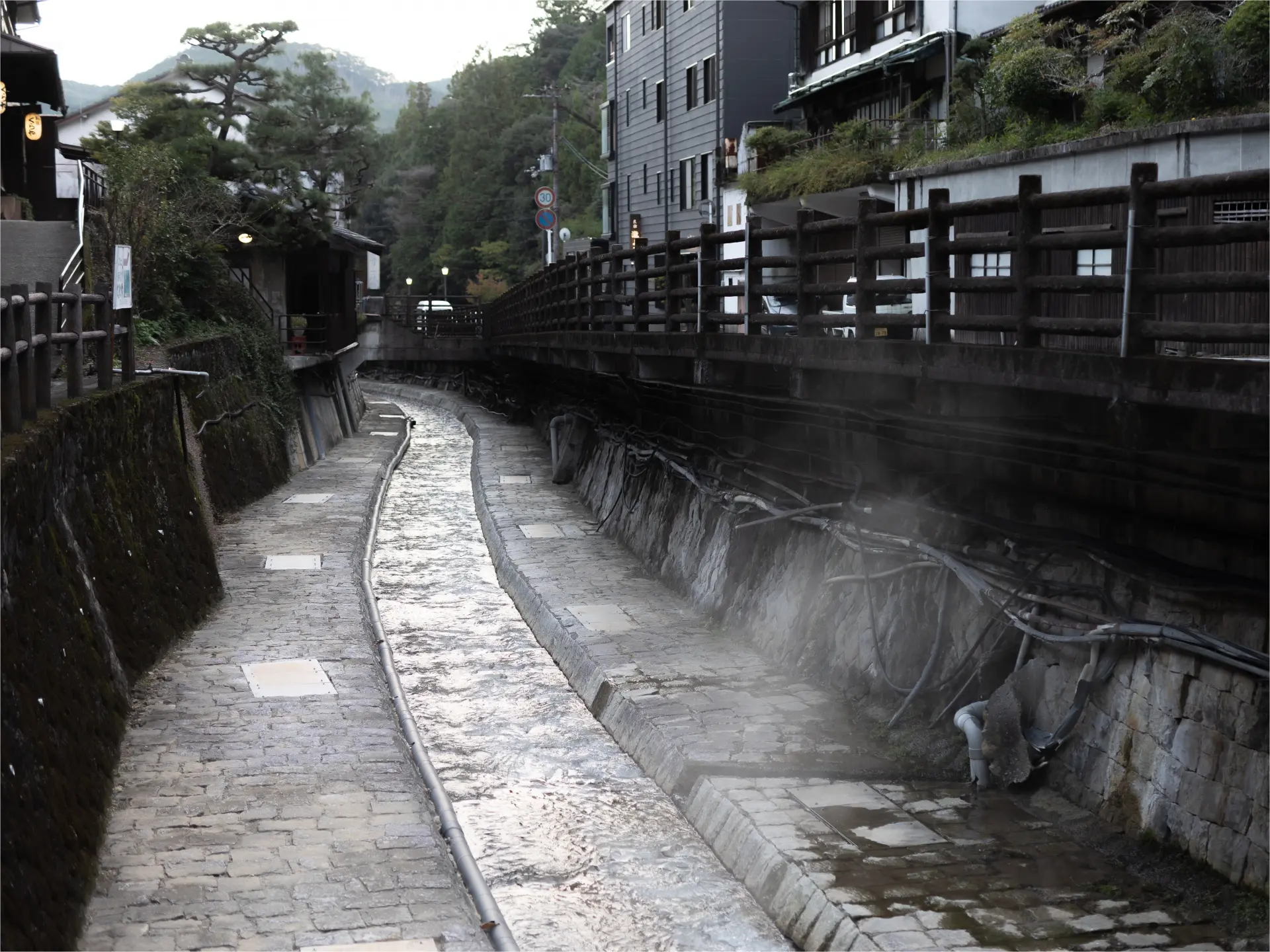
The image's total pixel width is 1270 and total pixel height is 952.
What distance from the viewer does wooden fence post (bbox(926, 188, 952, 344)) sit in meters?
10.9

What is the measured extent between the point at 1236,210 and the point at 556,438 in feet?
57.0

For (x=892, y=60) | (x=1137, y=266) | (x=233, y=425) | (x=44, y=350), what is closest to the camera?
(x=1137, y=266)

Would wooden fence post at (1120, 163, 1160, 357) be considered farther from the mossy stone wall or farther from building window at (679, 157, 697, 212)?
building window at (679, 157, 697, 212)

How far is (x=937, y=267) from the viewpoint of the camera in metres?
11.1

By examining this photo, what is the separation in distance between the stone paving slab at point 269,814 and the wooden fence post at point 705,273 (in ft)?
18.1

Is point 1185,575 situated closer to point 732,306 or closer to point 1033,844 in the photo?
point 1033,844

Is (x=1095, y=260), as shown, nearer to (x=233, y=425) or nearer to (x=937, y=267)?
(x=937, y=267)

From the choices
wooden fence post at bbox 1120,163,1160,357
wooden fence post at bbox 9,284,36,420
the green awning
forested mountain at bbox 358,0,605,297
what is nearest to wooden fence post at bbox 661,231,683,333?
wooden fence post at bbox 9,284,36,420

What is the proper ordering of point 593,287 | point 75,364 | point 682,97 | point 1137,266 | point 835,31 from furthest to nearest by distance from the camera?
point 682,97, point 835,31, point 593,287, point 75,364, point 1137,266

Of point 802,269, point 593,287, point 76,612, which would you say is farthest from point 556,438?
point 76,612

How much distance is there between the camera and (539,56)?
353 feet

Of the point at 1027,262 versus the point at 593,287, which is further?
the point at 593,287

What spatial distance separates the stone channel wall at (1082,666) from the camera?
857 centimetres

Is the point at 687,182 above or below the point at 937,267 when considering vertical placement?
above
